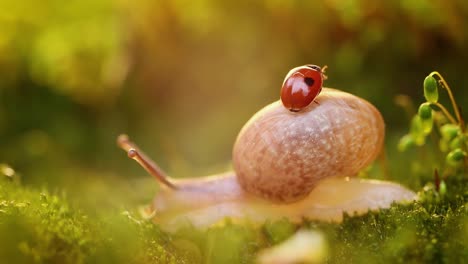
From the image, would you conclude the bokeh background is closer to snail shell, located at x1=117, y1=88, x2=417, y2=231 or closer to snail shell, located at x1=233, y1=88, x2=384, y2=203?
snail shell, located at x1=117, y1=88, x2=417, y2=231

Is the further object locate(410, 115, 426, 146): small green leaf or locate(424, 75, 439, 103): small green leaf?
locate(410, 115, 426, 146): small green leaf

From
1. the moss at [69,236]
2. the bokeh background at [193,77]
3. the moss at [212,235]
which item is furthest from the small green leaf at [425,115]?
the bokeh background at [193,77]

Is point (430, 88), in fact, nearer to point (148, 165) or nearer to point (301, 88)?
point (301, 88)

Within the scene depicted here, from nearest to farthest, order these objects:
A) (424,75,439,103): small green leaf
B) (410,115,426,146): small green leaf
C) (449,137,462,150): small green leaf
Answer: (424,75,439,103): small green leaf, (449,137,462,150): small green leaf, (410,115,426,146): small green leaf

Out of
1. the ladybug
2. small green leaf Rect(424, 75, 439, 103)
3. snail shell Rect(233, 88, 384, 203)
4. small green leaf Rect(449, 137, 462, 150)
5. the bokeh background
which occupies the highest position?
small green leaf Rect(424, 75, 439, 103)

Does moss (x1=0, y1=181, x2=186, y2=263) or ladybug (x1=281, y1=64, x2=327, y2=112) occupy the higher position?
ladybug (x1=281, y1=64, x2=327, y2=112)

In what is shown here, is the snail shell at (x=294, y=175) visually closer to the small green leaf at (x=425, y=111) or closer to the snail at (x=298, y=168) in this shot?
the snail at (x=298, y=168)

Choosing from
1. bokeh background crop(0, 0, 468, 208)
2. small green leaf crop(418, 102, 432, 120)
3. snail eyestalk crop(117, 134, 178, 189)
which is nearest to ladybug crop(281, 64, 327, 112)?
small green leaf crop(418, 102, 432, 120)

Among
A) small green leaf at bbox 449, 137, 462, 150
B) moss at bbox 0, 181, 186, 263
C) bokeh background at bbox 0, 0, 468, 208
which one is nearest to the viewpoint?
moss at bbox 0, 181, 186, 263

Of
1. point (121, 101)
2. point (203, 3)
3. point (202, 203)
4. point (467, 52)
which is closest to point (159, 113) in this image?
point (121, 101)

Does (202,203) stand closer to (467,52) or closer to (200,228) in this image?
(200,228)
